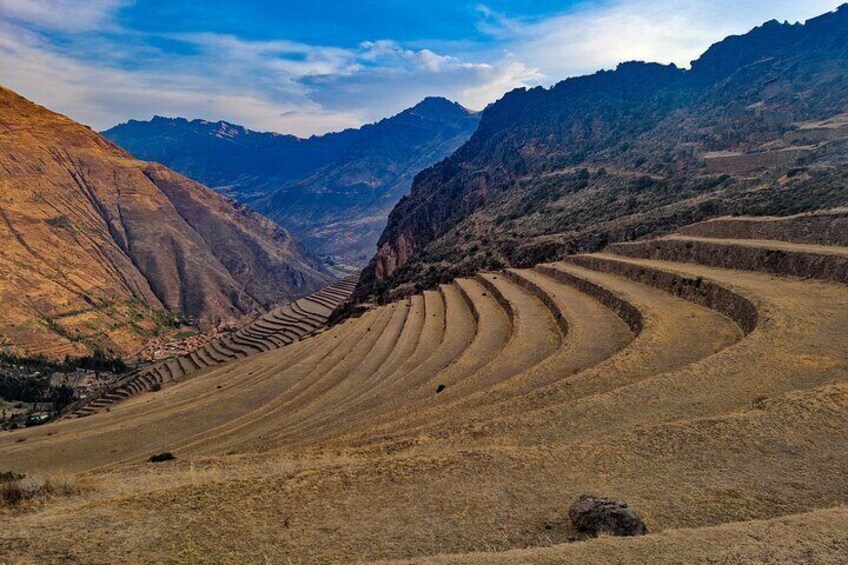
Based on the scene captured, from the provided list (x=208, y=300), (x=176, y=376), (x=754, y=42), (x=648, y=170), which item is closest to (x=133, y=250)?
(x=208, y=300)

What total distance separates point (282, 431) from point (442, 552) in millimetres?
15767

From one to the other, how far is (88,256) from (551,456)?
167 metres

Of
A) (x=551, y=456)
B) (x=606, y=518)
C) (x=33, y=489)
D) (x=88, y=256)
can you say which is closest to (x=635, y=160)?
(x=551, y=456)

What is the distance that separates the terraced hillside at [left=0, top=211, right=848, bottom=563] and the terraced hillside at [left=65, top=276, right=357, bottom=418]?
45.7m

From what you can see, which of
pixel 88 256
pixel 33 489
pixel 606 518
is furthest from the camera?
pixel 88 256

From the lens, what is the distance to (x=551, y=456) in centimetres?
1127

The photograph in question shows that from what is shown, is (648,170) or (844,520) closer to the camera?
(844,520)

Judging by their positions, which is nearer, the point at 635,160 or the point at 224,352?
the point at 635,160

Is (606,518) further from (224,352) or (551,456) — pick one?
(224,352)

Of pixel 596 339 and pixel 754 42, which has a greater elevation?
pixel 754 42

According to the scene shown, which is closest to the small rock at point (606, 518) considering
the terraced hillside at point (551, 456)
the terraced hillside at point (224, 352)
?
the terraced hillside at point (551, 456)

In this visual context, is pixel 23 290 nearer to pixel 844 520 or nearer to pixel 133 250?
pixel 133 250

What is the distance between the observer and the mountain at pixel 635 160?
46.9 metres

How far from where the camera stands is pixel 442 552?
8.11 meters
